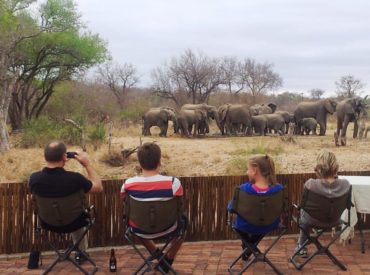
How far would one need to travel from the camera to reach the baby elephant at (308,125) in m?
29.9

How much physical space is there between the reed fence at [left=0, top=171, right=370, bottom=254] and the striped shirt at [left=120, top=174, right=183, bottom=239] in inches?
55.3

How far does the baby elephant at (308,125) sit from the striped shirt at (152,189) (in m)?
26.1

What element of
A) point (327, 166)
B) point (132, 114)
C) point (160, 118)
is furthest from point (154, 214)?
point (132, 114)

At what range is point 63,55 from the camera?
90.6ft

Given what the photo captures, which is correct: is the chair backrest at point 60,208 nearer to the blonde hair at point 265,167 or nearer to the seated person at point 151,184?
the seated person at point 151,184

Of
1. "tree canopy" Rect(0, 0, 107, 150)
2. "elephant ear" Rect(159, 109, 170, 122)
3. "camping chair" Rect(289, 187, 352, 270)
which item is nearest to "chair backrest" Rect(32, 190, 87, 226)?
"camping chair" Rect(289, 187, 352, 270)

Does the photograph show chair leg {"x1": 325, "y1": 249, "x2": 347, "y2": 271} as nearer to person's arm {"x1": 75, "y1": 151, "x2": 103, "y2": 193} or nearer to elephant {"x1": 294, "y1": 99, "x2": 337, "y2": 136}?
person's arm {"x1": 75, "y1": 151, "x2": 103, "y2": 193}

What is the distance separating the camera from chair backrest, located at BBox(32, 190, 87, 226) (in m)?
4.83

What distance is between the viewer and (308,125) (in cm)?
3000

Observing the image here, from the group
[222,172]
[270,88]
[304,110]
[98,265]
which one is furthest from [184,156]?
[270,88]

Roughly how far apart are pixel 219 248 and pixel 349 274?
1.64m

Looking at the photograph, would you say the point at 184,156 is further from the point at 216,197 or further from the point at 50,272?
the point at 50,272

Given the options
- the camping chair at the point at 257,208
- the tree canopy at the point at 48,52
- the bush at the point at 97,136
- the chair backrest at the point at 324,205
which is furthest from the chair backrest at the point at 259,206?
the tree canopy at the point at 48,52

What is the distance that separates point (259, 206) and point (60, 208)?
188 centimetres
